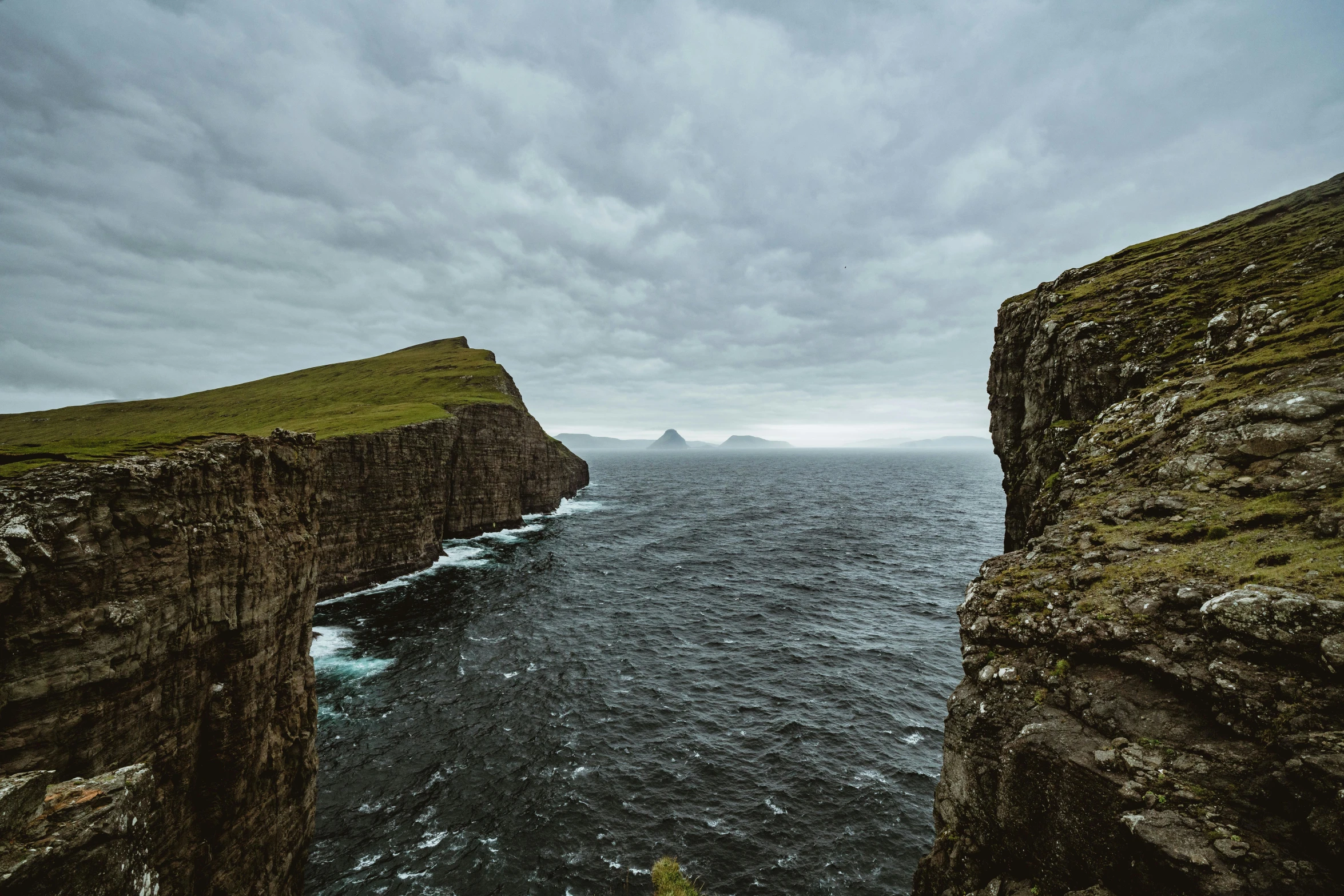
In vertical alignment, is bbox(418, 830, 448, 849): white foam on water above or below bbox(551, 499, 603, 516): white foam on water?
below

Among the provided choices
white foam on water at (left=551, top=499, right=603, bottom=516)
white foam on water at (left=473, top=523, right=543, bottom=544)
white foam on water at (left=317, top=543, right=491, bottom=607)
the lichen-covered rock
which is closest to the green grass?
the lichen-covered rock

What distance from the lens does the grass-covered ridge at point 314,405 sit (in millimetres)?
68113

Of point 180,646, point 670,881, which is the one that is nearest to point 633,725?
point 670,881

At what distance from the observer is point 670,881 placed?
61.5 ft

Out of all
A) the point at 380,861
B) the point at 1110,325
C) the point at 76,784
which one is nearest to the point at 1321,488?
the point at 1110,325

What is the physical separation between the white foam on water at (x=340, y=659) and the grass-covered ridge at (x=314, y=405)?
21.8 metres

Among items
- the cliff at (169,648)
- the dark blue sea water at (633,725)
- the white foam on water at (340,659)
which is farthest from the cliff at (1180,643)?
the white foam on water at (340,659)

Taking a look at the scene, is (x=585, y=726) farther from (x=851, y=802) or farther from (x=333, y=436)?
(x=333, y=436)

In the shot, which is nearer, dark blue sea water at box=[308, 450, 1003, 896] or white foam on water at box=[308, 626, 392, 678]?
dark blue sea water at box=[308, 450, 1003, 896]

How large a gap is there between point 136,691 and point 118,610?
2324 millimetres

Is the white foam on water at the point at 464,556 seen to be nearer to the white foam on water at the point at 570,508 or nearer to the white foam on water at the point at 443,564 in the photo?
the white foam on water at the point at 443,564

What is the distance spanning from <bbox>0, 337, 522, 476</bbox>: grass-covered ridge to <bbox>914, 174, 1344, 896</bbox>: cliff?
60.3 m

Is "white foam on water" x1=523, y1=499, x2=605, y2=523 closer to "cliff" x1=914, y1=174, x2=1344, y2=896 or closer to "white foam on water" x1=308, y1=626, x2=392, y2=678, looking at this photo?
"white foam on water" x1=308, y1=626, x2=392, y2=678

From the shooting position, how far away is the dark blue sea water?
72.8 feet
